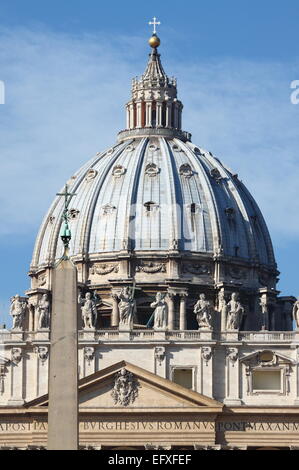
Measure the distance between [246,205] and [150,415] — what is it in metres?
49.2

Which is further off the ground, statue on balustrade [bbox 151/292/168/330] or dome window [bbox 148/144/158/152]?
dome window [bbox 148/144/158/152]

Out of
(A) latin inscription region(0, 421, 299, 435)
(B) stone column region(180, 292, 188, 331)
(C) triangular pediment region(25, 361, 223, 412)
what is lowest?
(A) latin inscription region(0, 421, 299, 435)

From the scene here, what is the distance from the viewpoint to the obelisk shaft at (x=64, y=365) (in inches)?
2352

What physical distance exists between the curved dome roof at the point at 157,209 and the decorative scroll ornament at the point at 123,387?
133 feet

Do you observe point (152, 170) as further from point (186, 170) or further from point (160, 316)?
point (160, 316)

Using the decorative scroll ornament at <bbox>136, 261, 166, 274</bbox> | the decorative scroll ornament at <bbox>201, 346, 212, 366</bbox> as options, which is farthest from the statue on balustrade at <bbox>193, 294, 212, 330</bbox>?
the decorative scroll ornament at <bbox>136, 261, 166, 274</bbox>

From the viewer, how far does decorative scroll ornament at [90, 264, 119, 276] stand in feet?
503

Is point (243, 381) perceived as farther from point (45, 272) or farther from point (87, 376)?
point (45, 272)

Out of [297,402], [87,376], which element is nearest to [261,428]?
[297,402]

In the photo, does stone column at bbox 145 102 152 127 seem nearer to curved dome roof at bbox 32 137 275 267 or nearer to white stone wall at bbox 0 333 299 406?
curved dome roof at bbox 32 137 275 267

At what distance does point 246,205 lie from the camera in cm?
16150

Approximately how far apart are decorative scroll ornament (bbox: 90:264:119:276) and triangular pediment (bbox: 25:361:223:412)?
3841 cm

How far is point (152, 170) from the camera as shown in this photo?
529 feet

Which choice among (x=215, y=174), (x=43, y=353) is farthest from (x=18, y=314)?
(x=215, y=174)
